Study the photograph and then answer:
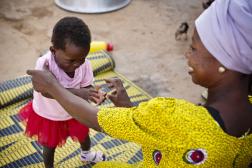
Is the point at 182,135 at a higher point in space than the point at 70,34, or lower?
lower

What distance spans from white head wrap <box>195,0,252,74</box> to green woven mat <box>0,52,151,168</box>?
1.37 meters

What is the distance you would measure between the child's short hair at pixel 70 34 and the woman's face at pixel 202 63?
603 millimetres

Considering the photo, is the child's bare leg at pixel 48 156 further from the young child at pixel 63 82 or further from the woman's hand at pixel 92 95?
the woman's hand at pixel 92 95

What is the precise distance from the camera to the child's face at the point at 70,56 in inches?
67.4

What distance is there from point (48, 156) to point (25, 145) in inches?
15.1

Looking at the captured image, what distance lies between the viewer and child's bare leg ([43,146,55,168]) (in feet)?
6.90

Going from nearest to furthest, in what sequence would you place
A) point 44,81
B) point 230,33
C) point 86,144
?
point 230,33 < point 44,81 < point 86,144

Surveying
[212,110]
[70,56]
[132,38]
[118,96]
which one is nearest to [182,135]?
[212,110]

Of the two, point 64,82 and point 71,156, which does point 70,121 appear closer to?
point 64,82

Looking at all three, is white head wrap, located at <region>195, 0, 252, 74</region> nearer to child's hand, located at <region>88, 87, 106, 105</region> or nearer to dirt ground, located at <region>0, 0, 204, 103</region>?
child's hand, located at <region>88, 87, 106, 105</region>

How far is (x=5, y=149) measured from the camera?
2.41 metres

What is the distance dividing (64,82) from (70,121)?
9.9 inches

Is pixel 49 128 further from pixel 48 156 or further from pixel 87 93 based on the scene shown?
pixel 87 93

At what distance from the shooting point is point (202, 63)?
1.25m
